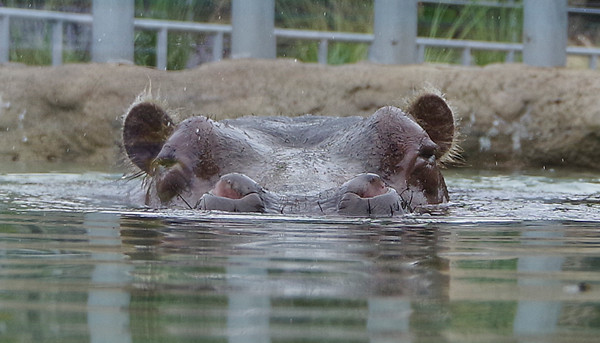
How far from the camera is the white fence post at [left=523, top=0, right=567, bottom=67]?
8266mm

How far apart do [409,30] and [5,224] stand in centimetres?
570

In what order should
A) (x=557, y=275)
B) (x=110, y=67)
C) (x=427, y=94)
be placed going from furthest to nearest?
(x=110, y=67) < (x=427, y=94) < (x=557, y=275)

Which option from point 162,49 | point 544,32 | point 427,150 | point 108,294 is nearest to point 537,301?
point 108,294

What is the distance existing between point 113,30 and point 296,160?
4.45 metres

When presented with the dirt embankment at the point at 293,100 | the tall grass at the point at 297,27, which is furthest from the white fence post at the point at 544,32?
the tall grass at the point at 297,27

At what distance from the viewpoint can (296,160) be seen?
3492 millimetres

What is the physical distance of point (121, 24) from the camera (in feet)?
24.8

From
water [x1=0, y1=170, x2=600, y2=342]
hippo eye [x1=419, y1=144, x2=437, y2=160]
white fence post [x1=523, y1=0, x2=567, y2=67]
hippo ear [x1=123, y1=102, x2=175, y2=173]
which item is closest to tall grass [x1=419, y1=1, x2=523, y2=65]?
white fence post [x1=523, y1=0, x2=567, y2=67]

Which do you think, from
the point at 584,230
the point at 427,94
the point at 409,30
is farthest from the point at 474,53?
the point at 584,230

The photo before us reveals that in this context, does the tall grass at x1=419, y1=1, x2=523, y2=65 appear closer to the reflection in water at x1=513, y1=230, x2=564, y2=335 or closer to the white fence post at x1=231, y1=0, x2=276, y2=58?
the white fence post at x1=231, y1=0, x2=276, y2=58

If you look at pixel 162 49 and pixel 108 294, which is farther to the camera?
pixel 162 49

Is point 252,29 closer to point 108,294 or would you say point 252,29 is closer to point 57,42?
point 57,42

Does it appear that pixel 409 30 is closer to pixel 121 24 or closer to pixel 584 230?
pixel 121 24

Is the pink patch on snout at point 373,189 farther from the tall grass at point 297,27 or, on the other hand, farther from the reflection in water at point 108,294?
the tall grass at point 297,27
